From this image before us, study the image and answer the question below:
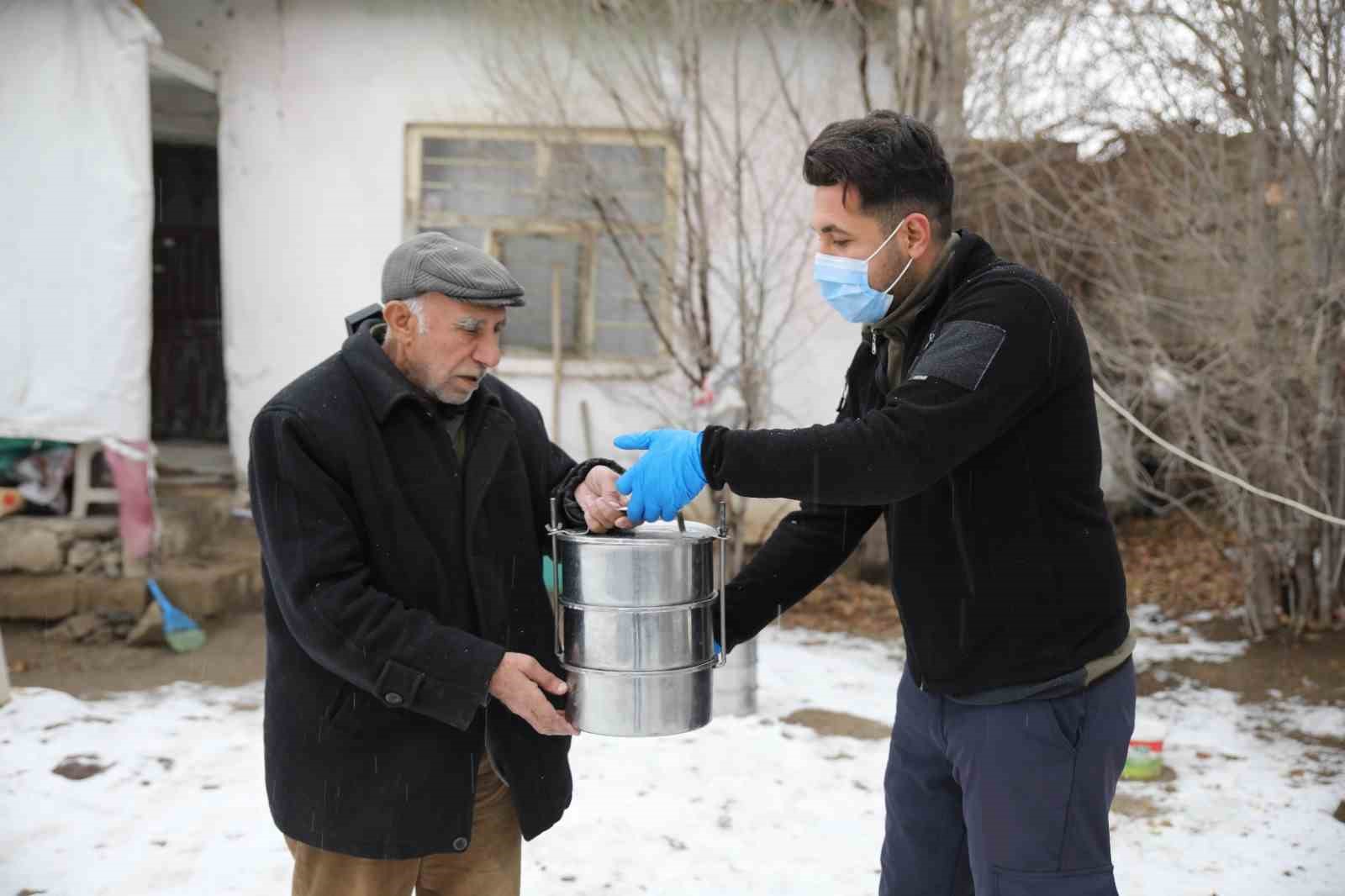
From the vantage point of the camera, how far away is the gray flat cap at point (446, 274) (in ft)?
8.38

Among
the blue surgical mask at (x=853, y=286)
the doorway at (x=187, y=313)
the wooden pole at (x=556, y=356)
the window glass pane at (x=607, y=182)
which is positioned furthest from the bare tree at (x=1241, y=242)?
the doorway at (x=187, y=313)

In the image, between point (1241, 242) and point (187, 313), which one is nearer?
point (1241, 242)

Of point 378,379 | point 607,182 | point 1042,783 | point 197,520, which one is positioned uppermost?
point 607,182

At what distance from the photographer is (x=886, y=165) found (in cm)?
235

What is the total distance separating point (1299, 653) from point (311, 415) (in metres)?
6.32

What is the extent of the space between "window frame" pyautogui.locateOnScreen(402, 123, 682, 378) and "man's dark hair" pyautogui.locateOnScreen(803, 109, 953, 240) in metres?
5.75

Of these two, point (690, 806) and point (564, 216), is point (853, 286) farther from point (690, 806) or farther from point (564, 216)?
point (564, 216)

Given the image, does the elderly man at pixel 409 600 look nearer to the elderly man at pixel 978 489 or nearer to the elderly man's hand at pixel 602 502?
the elderly man's hand at pixel 602 502

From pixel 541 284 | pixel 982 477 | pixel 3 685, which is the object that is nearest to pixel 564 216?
pixel 541 284

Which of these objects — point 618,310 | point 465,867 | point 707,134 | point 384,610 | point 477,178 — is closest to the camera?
point 384,610

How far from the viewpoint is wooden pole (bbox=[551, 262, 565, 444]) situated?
8539 millimetres

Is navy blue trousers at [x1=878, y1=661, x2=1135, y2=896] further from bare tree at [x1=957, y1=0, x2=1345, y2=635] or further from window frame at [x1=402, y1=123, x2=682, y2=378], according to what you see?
window frame at [x1=402, y1=123, x2=682, y2=378]

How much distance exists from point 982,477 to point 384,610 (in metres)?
1.23

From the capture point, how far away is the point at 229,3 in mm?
8523
